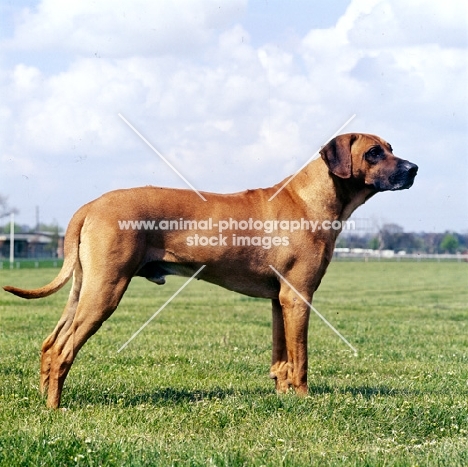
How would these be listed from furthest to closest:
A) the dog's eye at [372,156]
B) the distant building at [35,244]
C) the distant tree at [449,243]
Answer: the distant tree at [449,243], the distant building at [35,244], the dog's eye at [372,156]

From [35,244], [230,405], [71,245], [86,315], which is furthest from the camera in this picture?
[35,244]

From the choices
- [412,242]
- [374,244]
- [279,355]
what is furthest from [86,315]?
[412,242]

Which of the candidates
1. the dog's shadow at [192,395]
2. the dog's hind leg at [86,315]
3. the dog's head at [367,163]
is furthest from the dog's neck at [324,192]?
the dog's hind leg at [86,315]

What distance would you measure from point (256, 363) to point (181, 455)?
13.5ft

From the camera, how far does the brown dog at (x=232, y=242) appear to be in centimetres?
572

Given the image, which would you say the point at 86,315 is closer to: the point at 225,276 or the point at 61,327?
the point at 61,327

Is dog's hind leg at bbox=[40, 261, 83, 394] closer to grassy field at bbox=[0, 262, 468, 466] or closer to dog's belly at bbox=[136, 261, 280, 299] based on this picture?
grassy field at bbox=[0, 262, 468, 466]

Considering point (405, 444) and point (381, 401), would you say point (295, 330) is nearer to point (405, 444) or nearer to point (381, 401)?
point (381, 401)

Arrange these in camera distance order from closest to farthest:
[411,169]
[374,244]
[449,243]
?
[411,169] → [374,244] → [449,243]

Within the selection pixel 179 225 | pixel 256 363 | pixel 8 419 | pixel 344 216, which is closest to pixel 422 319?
pixel 256 363

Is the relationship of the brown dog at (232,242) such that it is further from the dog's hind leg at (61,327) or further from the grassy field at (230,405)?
the grassy field at (230,405)

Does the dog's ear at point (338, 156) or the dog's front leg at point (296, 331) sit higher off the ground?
the dog's ear at point (338, 156)

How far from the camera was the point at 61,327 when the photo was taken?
5.99 metres

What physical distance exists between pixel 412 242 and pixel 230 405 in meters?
82.8
